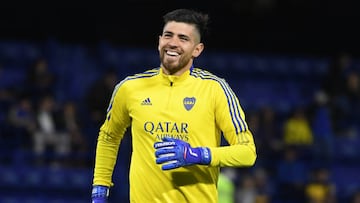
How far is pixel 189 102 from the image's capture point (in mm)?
4922

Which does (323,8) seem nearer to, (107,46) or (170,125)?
(107,46)

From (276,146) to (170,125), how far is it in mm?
8584

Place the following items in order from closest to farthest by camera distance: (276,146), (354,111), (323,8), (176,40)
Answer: (176,40) → (276,146) → (354,111) → (323,8)

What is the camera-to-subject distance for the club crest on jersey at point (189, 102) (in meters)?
4.90

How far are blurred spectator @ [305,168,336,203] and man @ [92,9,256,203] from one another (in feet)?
25.1

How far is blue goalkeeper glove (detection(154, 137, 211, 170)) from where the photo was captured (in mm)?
4523

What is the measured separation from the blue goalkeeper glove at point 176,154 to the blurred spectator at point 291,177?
8.44 meters

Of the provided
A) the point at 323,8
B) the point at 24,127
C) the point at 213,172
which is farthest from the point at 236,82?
the point at 213,172

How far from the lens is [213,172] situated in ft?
16.2

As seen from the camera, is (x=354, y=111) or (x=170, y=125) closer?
(x=170, y=125)

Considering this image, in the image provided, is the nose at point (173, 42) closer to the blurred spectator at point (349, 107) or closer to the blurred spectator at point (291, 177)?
the blurred spectator at point (291, 177)

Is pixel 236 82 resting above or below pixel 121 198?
above

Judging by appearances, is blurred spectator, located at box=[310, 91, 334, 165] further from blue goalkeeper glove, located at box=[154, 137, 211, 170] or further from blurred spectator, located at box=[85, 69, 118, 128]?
blue goalkeeper glove, located at box=[154, 137, 211, 170]

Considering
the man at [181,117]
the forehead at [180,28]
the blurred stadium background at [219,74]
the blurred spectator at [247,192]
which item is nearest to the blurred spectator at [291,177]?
the blurred stadium background at [219,74]
